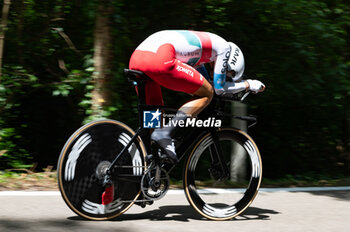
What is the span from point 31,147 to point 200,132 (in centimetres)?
538

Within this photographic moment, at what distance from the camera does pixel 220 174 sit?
4602 mm

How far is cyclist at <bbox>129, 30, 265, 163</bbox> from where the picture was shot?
415 cm

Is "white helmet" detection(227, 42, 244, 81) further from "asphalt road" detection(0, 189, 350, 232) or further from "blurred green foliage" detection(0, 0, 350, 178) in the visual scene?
"blurred green foliage" detection(0, 0, 350, 178)

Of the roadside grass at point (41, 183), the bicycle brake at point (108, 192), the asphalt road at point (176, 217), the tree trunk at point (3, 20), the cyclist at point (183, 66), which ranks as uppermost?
the tree trunk at point (3, 20)

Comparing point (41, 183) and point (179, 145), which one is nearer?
point (179, 145)

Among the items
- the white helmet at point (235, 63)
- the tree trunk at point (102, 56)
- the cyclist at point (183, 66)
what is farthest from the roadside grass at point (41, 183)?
the white helmet at point (235, 63)

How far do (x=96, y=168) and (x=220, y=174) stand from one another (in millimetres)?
1154

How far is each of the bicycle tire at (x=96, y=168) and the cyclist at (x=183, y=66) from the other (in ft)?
0.99

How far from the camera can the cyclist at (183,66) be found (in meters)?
4.15

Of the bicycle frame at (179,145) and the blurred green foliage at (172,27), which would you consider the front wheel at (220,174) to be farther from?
the blurred green foliage at (172,27)

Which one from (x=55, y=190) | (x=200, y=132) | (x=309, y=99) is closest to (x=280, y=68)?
(x=309, y=99)

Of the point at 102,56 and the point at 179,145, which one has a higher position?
the point at 102,56

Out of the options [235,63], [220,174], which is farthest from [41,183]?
[235,63]

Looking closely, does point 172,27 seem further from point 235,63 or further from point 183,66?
point 183,66
